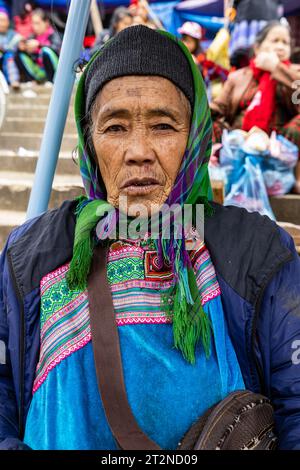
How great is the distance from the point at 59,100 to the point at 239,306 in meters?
1.13

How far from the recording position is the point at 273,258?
144 cm

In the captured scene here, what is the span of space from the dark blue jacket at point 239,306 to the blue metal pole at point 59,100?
20.0 inches

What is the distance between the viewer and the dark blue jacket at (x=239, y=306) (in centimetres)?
138

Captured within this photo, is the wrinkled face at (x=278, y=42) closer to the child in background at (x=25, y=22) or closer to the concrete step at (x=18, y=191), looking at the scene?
the concrete step at (x=18, y=191)

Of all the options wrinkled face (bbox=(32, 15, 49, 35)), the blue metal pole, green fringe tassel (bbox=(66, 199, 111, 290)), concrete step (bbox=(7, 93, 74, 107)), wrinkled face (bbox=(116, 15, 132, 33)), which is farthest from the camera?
wrinkled face (bbox=(32, 15, 49, 35))

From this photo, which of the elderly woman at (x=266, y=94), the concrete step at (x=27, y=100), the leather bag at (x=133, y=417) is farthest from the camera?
the concrete step at (x=27, y=100)

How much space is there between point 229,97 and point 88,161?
309cm

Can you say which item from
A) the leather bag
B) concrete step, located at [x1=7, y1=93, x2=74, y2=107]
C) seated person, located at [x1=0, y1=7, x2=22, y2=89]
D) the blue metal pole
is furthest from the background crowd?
seated person, located at [x1=0, y1=7, x2=22, y2=89]

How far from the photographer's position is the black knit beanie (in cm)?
149

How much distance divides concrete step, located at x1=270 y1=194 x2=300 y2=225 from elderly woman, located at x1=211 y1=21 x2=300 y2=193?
0.45ft

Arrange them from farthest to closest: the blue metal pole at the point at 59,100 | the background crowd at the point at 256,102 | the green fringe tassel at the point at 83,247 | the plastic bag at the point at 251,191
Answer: the background crowd at the point at 256,102
the plastic bag at the point at 251,191
the blue metal pole at the point at 59,100
the green fringe tassel at the point at 83,247

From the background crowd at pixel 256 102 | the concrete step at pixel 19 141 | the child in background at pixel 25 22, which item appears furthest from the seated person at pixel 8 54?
the background crowd at pixel 256 102

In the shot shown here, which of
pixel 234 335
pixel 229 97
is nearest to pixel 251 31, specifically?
pixel 229 97

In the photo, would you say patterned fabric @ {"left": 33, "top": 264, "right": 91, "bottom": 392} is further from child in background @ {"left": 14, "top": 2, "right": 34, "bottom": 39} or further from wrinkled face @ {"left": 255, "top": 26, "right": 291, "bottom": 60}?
child in background @ {"left": 14, "top": 2, "right": 34, "bottom": 39}
